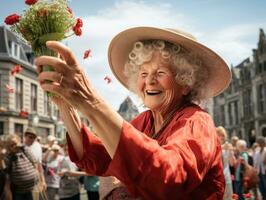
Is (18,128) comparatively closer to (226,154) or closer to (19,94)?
(19,94)

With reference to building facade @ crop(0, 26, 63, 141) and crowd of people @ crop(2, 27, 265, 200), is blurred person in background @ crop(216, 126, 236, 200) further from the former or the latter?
building facade @ crop(0, 26, 63, 141)

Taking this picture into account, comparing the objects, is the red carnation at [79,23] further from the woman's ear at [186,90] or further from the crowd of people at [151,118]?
the woman's ear at [186,90]

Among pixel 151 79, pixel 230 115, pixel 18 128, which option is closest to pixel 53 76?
pixel 151 79

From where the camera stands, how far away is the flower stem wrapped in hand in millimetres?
1677

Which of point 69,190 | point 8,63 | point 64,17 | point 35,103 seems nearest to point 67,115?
point 64,17

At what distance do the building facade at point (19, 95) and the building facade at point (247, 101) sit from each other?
21239 mm

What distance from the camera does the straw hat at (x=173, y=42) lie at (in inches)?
79.2

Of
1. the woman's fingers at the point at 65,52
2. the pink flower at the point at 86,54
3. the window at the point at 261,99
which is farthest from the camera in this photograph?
the window at the point at 261,99

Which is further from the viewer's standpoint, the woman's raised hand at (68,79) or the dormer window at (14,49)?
the dormer window at (14,49)

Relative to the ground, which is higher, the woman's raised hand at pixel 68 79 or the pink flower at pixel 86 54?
the pink flower at pixel 86 54

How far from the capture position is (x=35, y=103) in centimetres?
3278

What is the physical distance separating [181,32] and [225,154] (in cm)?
646

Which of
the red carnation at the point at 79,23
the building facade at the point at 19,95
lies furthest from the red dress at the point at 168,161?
the building facade at the point at 19,95

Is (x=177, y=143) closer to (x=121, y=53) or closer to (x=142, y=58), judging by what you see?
(x=142, y=58)
